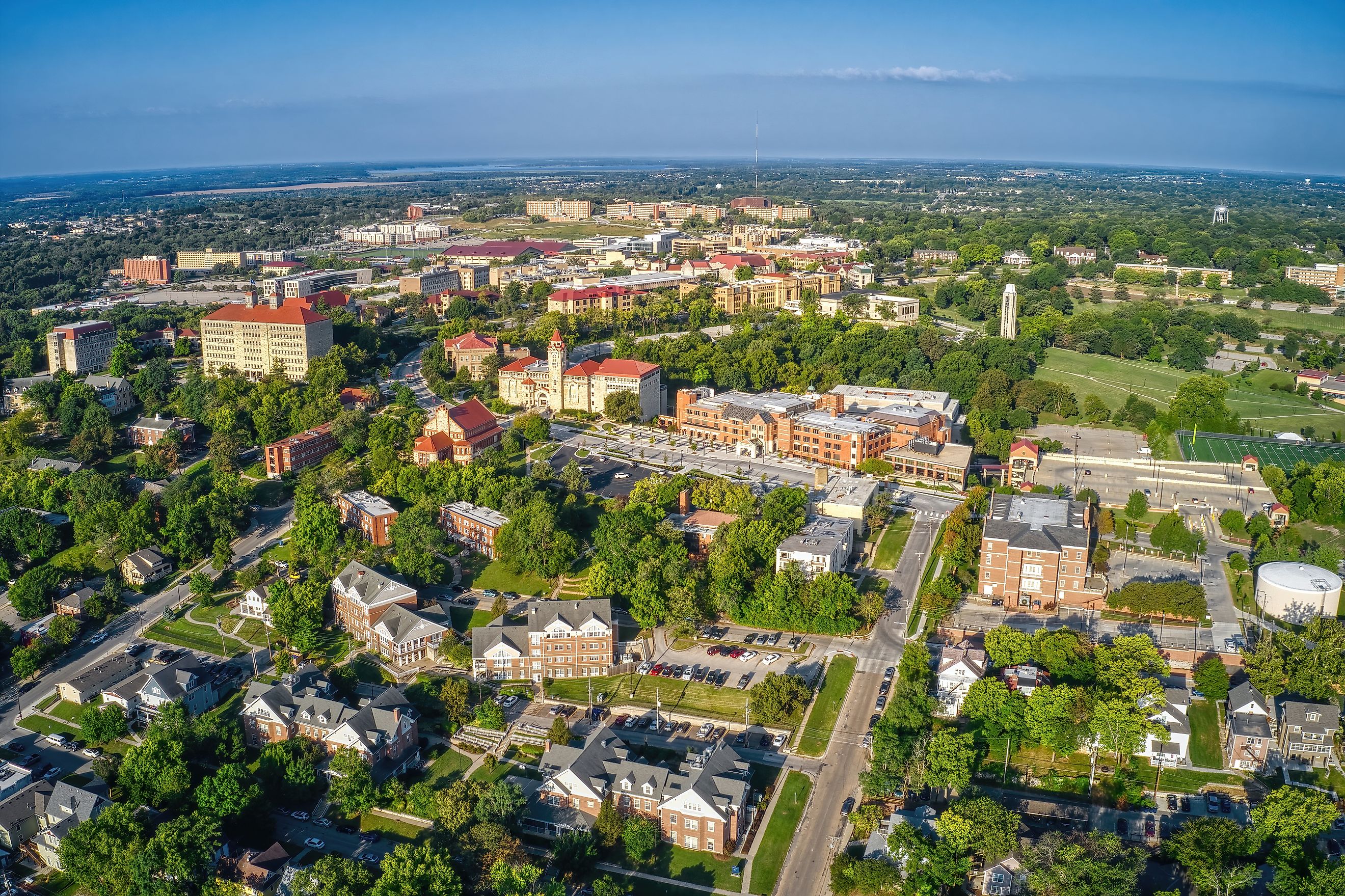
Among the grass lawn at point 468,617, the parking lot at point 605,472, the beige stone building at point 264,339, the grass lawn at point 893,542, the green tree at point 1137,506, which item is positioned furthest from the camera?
the beige stone building at point 264,339

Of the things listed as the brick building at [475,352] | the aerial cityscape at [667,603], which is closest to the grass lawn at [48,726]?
the aerial cityscape at [667,603]

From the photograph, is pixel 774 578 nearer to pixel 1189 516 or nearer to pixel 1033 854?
pixel 1033 854

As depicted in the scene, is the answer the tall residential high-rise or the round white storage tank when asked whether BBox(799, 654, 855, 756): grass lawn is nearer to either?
the round white storage tank

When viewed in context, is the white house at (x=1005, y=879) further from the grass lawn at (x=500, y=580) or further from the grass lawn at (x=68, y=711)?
the grass lawn at (x=68, y=711)

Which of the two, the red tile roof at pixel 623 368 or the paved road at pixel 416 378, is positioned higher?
the red tile roof at pixel 623 368

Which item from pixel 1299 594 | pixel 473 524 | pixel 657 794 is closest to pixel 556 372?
pixel 473 524

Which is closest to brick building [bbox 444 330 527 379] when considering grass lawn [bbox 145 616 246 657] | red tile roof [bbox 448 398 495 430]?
red tile roof [bbox 448 398 495 430]
